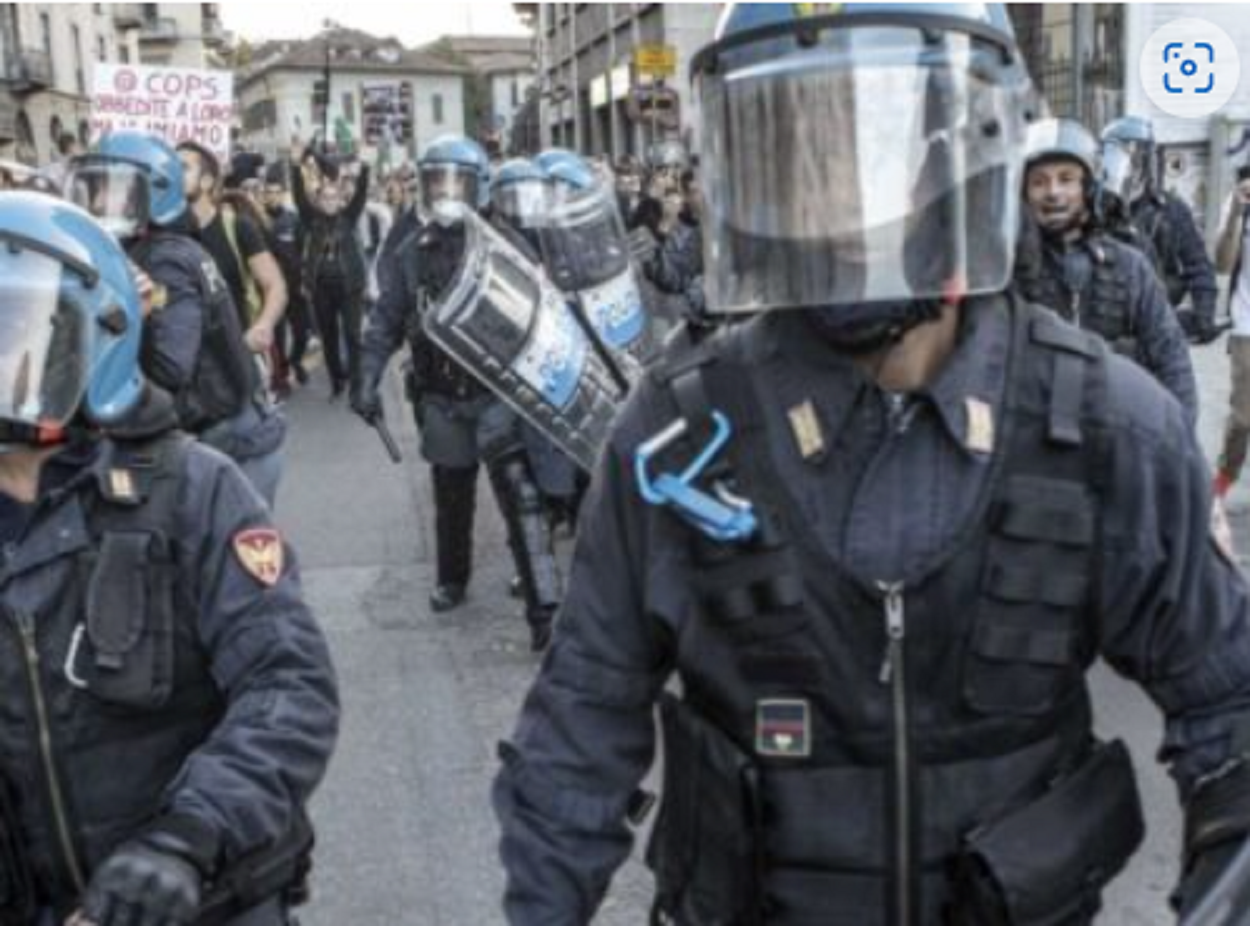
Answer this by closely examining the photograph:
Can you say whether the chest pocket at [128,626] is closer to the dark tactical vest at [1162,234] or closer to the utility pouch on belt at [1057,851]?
the utility pouch on belt at [1057,851]

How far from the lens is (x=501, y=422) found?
5.81 m

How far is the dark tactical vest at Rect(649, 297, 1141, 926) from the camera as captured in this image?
1.65m

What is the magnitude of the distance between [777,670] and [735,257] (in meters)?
0.44

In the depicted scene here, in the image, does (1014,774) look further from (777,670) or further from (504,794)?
(504,794)

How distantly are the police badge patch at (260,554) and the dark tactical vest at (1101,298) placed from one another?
10.3ft

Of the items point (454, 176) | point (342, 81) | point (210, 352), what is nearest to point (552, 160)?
point (454, 176)

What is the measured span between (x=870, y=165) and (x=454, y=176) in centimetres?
469

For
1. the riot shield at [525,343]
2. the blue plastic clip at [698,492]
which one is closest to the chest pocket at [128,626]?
the blue plastic clip at [698,492]

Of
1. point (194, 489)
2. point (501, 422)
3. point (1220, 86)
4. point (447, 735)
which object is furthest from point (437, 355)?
point (1220, 86)

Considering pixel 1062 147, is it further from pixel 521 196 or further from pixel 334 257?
pixel 334 257

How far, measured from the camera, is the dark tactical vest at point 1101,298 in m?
4.81

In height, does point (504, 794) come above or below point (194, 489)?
below

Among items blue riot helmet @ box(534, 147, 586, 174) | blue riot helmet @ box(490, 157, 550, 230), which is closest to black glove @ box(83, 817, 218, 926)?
blue riot helmet @ box(490, 157, 550, 230)

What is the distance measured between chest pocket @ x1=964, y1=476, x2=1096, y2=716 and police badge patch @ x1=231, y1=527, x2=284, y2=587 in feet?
2.95
